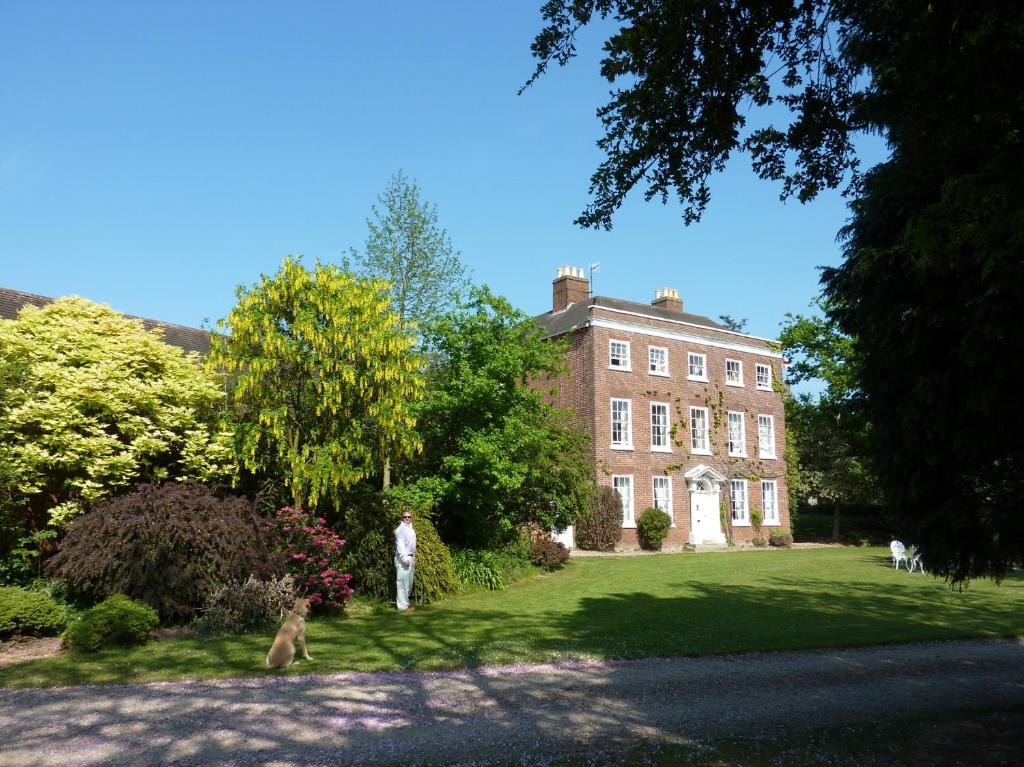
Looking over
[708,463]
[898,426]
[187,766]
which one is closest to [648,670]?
[898,426]

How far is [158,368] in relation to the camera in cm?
1398

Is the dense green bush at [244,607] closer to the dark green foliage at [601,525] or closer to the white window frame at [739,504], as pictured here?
the dark green foliage at [601,525]

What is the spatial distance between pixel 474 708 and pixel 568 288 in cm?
3104

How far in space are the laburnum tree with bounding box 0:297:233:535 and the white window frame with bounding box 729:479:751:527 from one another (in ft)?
88.5

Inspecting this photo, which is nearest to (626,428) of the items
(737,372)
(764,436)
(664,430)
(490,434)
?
(664,430)

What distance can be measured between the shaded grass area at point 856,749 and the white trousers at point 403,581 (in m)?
8.98

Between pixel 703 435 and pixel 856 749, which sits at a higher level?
pixel 703 435

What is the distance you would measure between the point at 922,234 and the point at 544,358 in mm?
14761

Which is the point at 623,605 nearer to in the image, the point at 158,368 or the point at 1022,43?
the point at 158,368

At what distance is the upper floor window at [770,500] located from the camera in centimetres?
3662

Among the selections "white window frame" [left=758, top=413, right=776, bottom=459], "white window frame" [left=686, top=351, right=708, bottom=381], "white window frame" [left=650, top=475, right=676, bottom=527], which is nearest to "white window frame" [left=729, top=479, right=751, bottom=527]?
"white window frame" [left=758, top=413, right=776, bottom=459]

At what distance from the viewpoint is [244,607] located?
12.0 m

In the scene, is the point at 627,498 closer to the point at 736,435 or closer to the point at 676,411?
the point at 676,411

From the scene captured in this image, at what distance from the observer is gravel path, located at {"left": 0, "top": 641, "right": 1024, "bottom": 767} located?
5.95 metres
